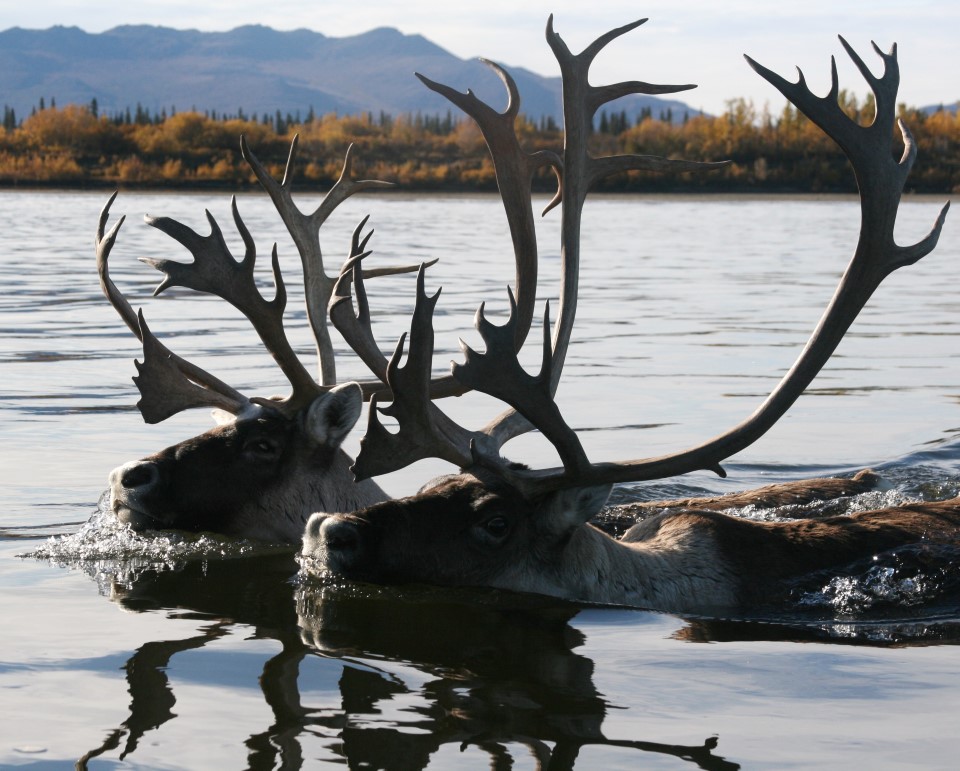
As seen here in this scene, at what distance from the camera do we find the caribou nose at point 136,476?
5996mm

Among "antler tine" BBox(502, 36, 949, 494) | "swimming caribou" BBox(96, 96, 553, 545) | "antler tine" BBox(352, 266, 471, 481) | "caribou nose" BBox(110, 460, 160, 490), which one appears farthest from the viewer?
"swimming caribou" BBox(96, 96, 553, 545)

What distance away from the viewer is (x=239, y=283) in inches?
262

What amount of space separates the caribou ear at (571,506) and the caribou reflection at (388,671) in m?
0.33

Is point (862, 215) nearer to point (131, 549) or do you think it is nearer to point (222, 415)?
point (222, 415)

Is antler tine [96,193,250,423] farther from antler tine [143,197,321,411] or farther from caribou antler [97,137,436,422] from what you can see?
antler tine [143,197,321,411]

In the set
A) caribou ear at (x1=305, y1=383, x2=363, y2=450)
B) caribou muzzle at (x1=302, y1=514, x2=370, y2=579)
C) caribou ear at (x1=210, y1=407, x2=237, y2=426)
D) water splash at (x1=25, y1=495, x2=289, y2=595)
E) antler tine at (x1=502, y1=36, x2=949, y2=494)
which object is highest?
antler tine at (x1=502, y1=36, x2=949, y2=494)

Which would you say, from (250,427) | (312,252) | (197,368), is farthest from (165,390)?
(312,252)

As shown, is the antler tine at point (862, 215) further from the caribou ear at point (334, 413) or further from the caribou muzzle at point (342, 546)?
the caribou ear at point (334, 413)

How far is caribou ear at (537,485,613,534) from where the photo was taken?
5301mm

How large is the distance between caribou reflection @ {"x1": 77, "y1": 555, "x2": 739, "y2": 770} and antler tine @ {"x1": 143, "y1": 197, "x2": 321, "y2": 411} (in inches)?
29.7

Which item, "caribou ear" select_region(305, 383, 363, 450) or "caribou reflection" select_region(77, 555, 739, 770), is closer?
"caribou reflection" select_region(77, 555, 739, 770)

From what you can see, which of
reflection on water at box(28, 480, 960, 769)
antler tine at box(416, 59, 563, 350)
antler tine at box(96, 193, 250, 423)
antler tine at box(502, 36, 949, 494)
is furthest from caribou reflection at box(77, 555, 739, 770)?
antler tine at box(416, 59, 563, 350)

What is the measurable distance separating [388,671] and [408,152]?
3286 inches

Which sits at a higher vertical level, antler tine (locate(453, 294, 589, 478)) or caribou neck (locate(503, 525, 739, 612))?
antler tine (locate(453, 294, 589, 478))
